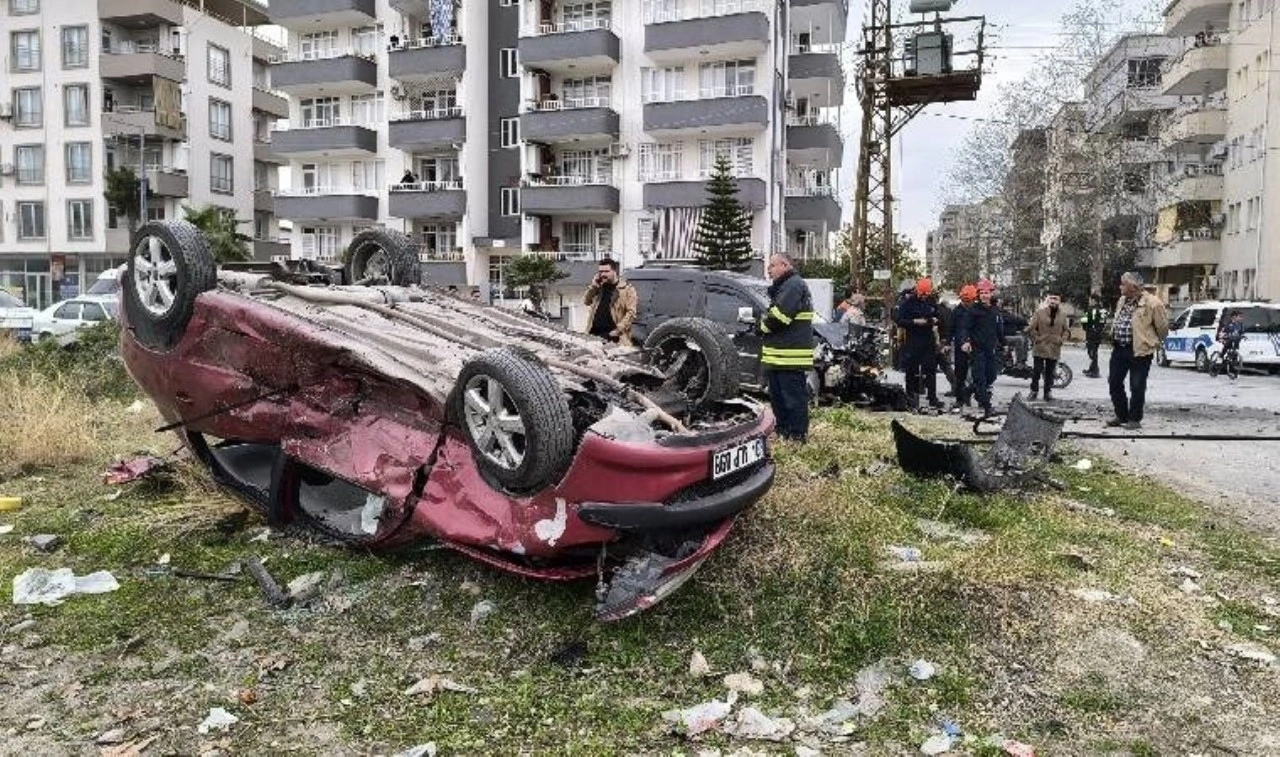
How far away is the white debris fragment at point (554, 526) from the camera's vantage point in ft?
11.9

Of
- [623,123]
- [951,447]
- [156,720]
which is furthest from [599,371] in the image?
[623,123]

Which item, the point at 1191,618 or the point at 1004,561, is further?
the point at 1004,561

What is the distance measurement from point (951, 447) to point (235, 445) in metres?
4.39

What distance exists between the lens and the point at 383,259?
6.45 m

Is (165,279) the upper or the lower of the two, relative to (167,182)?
lower

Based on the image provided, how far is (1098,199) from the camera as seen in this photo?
36906mm

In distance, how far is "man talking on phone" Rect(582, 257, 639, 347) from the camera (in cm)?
966

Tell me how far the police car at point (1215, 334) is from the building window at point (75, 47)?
4341 centimetres

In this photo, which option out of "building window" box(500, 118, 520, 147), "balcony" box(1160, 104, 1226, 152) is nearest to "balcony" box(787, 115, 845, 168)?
"building window" box(500, 118, 520, 147)

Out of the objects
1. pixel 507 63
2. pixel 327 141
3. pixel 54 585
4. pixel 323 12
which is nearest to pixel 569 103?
pixel 507 63

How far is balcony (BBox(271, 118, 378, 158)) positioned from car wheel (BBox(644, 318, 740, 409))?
3396cm

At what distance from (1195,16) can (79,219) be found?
48.1 meters

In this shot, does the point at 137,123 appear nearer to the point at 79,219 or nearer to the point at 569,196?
the point at 79,219

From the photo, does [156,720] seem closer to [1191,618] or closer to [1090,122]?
[1191,618]
